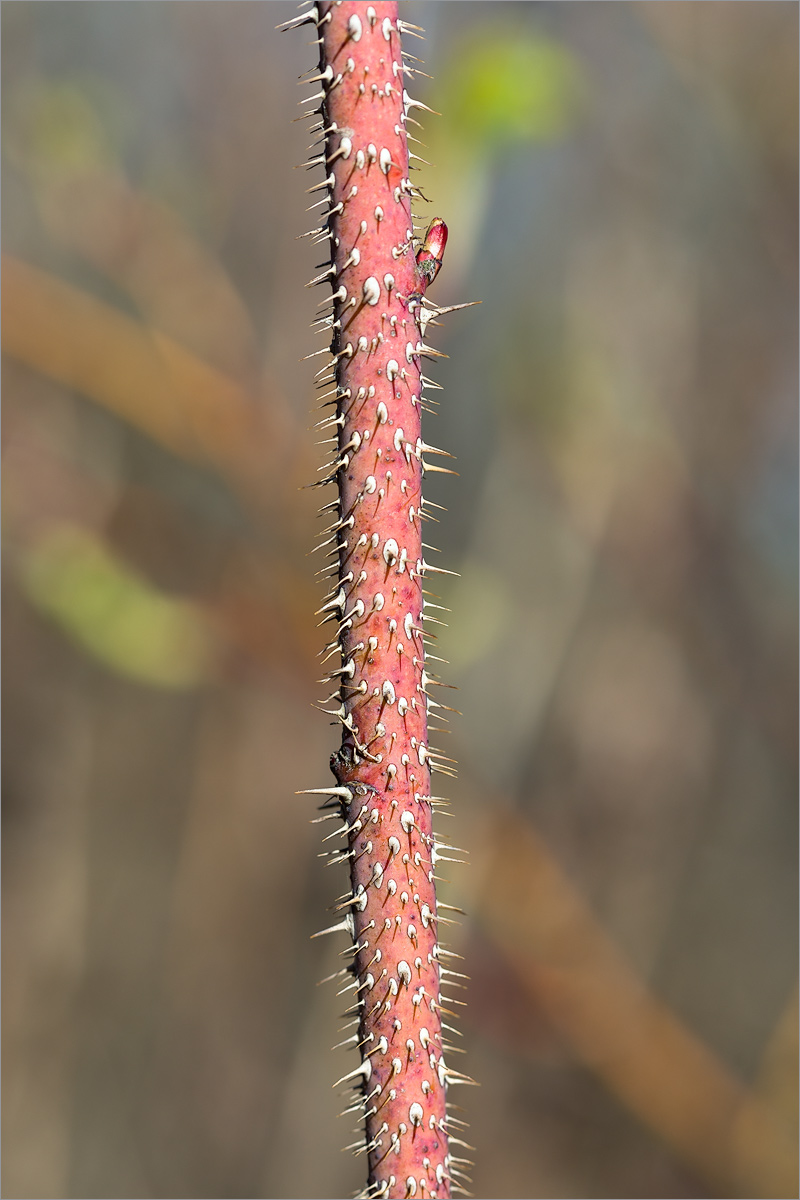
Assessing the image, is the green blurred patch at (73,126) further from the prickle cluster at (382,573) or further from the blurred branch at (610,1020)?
the blurred branch at (610,1020)

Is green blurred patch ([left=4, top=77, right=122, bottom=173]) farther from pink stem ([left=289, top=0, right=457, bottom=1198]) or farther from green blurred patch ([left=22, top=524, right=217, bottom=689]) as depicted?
pink stem ([left=289, top=0, right=457, bottom=1198])

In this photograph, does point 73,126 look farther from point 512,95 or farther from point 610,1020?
point 610,1020

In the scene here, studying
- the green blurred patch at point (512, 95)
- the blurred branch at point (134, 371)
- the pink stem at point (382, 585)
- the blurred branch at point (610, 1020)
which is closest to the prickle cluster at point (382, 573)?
the pink stem at point (382, 585)

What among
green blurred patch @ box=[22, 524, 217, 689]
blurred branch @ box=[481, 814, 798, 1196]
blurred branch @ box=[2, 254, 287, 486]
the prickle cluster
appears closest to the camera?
the prickle cluster

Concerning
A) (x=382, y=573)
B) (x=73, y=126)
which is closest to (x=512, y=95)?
(x=73, y=126)

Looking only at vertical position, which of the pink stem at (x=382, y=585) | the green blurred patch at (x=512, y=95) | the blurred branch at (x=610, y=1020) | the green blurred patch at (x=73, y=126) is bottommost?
the blurred branch at (x=610, y=1020)

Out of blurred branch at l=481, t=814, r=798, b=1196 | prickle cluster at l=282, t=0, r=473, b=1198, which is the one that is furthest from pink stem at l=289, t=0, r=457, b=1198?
blurred branch at l=481, t=814, r=798, b=1196

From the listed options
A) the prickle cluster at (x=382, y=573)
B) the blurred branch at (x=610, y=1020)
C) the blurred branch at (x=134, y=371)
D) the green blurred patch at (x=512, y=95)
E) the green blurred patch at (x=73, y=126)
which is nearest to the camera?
the prickle cluster at (x=382, y=573)

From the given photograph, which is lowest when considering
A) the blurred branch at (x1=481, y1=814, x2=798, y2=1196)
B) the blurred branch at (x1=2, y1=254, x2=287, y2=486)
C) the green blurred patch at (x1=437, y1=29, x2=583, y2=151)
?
the blurred branch at (x1=481, y1=814, x2=798, y2=1196)

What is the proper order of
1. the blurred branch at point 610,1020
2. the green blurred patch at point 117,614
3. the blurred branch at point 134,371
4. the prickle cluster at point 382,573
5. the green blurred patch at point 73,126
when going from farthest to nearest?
the blurred branch at point 610,1020
the blurred branch at point 134,371
the green blurred patch at point 73,126
the green blurred patch at point 117,614
the prickle cluster at point 382,573
